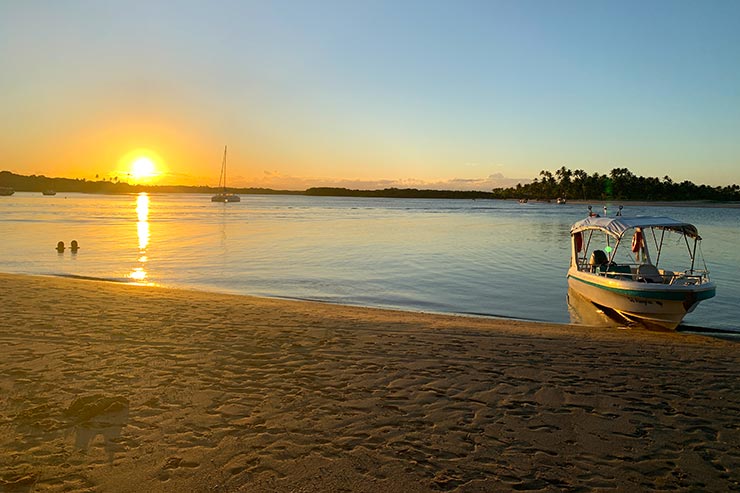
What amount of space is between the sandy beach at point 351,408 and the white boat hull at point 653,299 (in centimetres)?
176

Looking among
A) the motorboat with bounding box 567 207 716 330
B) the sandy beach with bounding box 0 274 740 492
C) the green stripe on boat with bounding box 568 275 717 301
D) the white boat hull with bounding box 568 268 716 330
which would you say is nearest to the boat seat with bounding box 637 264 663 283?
the motorboat with bounding box 567 207 716 330

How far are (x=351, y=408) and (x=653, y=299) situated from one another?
1023 centimetres

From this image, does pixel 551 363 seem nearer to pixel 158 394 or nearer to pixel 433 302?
pixel 158 394

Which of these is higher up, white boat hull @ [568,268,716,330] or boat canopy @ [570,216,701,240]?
boat canopy @ [570,216,701,240]

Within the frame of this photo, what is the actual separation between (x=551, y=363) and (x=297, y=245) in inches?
1198

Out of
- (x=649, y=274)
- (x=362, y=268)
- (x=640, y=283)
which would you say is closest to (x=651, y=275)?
(x=649, y=274)

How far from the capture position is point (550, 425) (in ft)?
22.0

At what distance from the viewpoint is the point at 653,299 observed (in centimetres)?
1390

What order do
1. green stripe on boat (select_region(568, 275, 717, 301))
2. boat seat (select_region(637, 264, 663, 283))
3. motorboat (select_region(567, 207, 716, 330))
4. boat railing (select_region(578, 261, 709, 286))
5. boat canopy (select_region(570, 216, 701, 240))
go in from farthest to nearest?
boat seat (select_region(637, 264, 663, 283))
boat canopy (select_region(570, 216, 701, 240))
boat railing (select_region(578, 261, 709, 286))
motorboat (select_region(567, 207, 716, 330))
green stripe on boat (select_region(568, 275, 717, 301))

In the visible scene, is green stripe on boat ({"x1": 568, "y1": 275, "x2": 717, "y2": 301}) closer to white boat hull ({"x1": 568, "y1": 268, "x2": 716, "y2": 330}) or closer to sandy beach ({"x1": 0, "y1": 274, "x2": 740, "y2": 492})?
white boat hull ({"x1": 568, "y1": 268, "x2": 716, "y2": 330})

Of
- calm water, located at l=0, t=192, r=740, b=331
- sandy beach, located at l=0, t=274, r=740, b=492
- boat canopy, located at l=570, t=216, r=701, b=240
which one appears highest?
boat canopy, located at l=570, t=216, r=701, b=240

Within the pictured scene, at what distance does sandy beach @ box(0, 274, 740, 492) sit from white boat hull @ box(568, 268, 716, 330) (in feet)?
5.78

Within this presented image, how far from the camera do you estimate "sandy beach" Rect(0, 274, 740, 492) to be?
17.5ft

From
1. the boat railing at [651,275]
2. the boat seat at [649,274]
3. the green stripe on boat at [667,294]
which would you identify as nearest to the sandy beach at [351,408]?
the green stripe on boat at [667,294]
